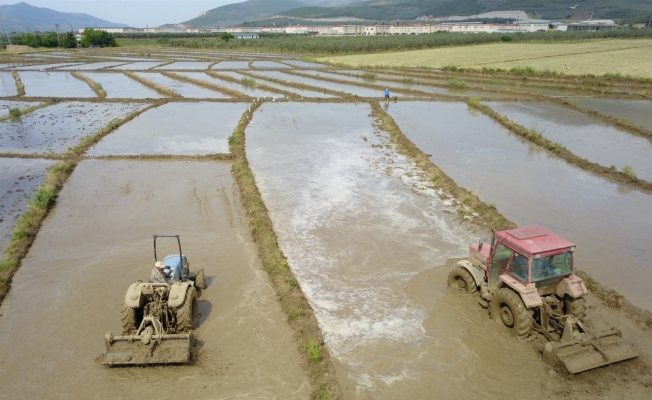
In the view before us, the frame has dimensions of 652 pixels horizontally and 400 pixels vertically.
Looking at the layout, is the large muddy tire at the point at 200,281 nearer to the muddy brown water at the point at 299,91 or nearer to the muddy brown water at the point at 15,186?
the muddy brown water at the point at 15,186

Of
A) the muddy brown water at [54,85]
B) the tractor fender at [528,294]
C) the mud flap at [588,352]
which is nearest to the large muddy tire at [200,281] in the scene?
the tractor fender at [528,294]

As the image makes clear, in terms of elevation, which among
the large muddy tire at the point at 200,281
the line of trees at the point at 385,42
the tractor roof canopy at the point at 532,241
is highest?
the line of trees at the point at 385,42

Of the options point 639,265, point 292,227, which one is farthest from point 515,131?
point 292,227

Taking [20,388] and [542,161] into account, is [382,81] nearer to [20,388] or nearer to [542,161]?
[542,161]

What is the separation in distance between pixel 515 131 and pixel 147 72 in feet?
132

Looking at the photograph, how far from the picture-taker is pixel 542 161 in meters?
17.1

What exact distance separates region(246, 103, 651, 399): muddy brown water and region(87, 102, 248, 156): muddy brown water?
12.1ft

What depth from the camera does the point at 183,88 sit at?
36.8 metres

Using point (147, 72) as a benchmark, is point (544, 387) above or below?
below

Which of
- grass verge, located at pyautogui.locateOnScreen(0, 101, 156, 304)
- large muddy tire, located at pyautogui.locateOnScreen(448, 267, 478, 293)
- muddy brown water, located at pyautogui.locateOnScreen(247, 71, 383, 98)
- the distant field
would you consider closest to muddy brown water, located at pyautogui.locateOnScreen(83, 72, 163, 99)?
muddy brown water, located at pyautogui.locateOnScreen(247, 71, 383, 98)

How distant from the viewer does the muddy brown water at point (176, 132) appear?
18.8 meters

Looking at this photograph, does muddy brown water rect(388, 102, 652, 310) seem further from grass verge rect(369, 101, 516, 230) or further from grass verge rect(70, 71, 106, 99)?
grass verge rect(70, 71, 106, 99)

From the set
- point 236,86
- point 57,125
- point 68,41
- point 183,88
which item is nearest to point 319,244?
point 57,125

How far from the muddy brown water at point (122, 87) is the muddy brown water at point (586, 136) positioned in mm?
25856
